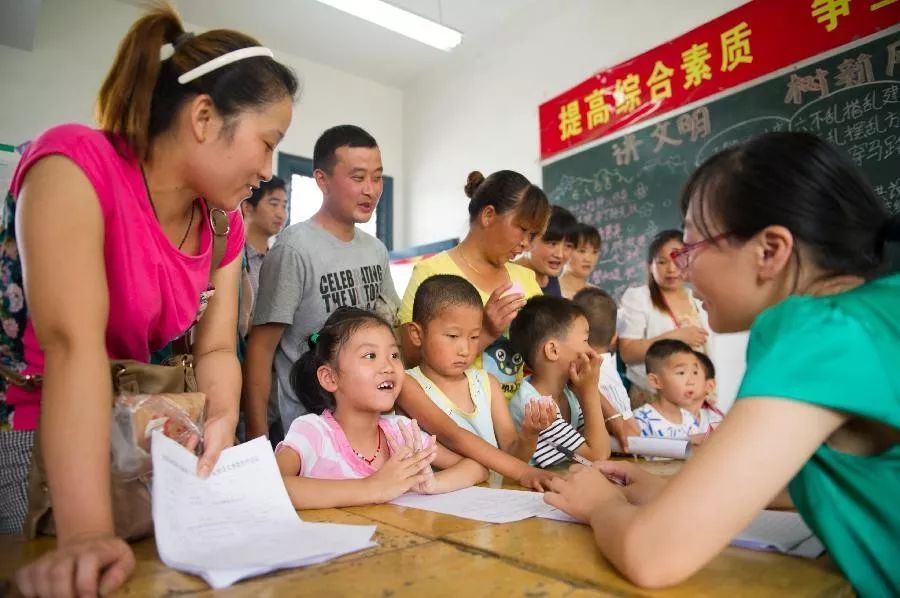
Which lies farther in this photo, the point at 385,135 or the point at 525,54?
the point at 385,135

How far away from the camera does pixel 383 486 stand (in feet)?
3.85

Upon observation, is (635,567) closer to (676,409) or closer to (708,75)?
(676,409)

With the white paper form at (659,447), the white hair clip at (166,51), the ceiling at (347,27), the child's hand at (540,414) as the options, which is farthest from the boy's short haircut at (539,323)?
the ceiling at (347,27)

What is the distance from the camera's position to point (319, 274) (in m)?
1.95

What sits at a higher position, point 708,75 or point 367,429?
point 708,75

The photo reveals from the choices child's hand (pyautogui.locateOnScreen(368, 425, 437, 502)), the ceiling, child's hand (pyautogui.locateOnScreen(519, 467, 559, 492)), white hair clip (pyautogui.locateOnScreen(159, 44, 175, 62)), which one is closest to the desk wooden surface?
child's hand (pyautogui.locateOnScreen(368, 425, 437, 502))

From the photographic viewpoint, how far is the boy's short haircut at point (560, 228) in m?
2.86

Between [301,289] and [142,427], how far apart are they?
3.62 ft

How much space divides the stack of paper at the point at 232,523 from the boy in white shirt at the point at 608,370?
140cm

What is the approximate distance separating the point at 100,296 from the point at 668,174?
10.4 feet

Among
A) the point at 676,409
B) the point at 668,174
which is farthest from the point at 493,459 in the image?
the point at 668,174

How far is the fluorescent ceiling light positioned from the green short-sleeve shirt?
3424mm

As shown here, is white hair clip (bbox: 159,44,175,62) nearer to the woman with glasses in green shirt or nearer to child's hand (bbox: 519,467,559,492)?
the woman with glasses in green shirt

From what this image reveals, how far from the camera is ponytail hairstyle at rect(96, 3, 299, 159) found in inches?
38.5
